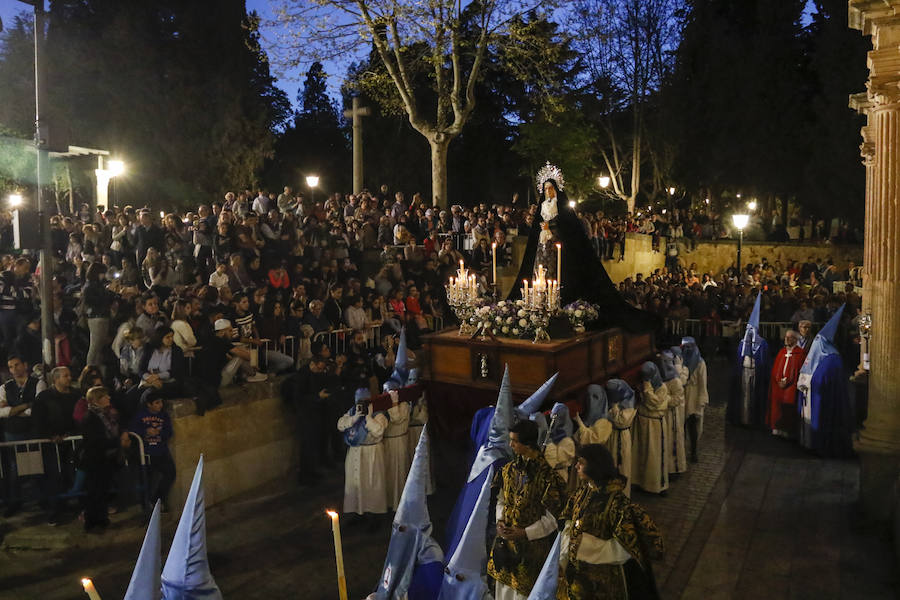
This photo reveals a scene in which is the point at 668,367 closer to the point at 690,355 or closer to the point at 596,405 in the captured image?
the point at 690,355

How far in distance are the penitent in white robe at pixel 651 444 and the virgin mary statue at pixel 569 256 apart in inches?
47.0

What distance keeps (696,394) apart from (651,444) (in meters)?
1.91

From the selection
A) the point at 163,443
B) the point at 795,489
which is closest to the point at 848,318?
the point at 795,489

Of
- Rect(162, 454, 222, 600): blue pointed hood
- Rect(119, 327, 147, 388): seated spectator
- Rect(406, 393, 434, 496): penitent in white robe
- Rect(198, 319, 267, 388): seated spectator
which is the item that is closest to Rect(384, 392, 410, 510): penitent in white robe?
Rect(406, 393, 434, 496): penitent in white robe

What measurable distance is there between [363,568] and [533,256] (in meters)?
5.35

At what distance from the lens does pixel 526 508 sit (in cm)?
568

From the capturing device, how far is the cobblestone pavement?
7242 mm

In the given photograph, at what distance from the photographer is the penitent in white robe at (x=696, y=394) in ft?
36.0

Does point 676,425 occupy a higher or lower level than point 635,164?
lower

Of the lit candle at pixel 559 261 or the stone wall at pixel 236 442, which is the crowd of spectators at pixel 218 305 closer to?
the stone wall at pixel 236 442

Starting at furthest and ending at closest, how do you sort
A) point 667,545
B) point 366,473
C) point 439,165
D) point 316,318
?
point 439,165
point 316,318
point 366,473
point 667,545

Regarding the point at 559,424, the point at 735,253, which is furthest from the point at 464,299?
the point at 735,253

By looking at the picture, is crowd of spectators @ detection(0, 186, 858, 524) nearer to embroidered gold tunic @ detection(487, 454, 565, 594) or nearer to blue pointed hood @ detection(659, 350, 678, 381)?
blue pointed hood @ detection(659, 350, 678, 381)

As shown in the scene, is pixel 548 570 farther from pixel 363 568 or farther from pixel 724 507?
pixel 724 507
